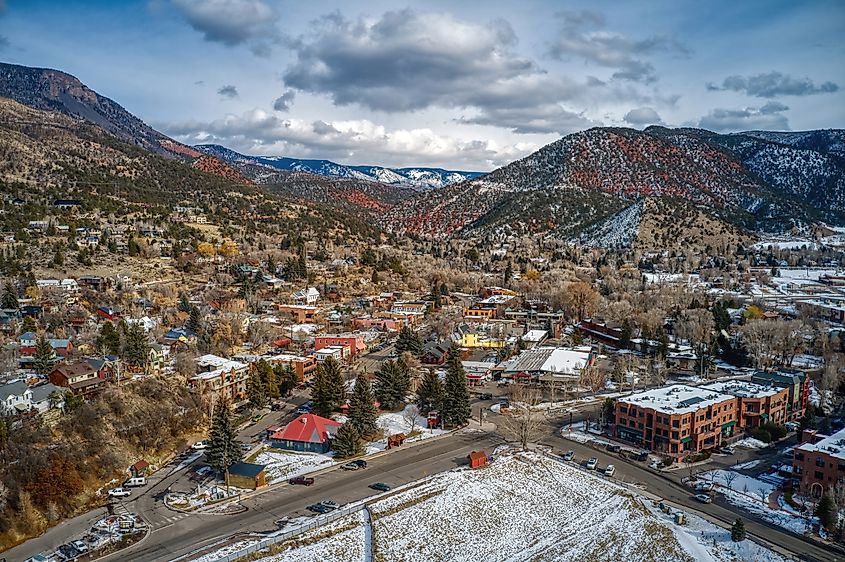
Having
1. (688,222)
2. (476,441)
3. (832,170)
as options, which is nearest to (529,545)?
(476,441)

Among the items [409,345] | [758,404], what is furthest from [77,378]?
[758,404]

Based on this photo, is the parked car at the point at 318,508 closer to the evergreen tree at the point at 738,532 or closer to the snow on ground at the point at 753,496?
the evergreen tree at the point at 738,532

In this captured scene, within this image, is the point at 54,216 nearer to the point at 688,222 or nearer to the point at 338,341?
the point at 338,341

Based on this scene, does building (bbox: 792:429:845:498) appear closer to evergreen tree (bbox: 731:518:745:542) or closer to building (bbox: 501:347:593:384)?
evergreen tree (bbox: 731:518:745:542)

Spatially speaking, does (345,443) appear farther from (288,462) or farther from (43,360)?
(43,360)

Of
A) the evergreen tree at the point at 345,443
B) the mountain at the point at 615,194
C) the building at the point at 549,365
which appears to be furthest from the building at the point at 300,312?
the mountain at the point at 615,194
